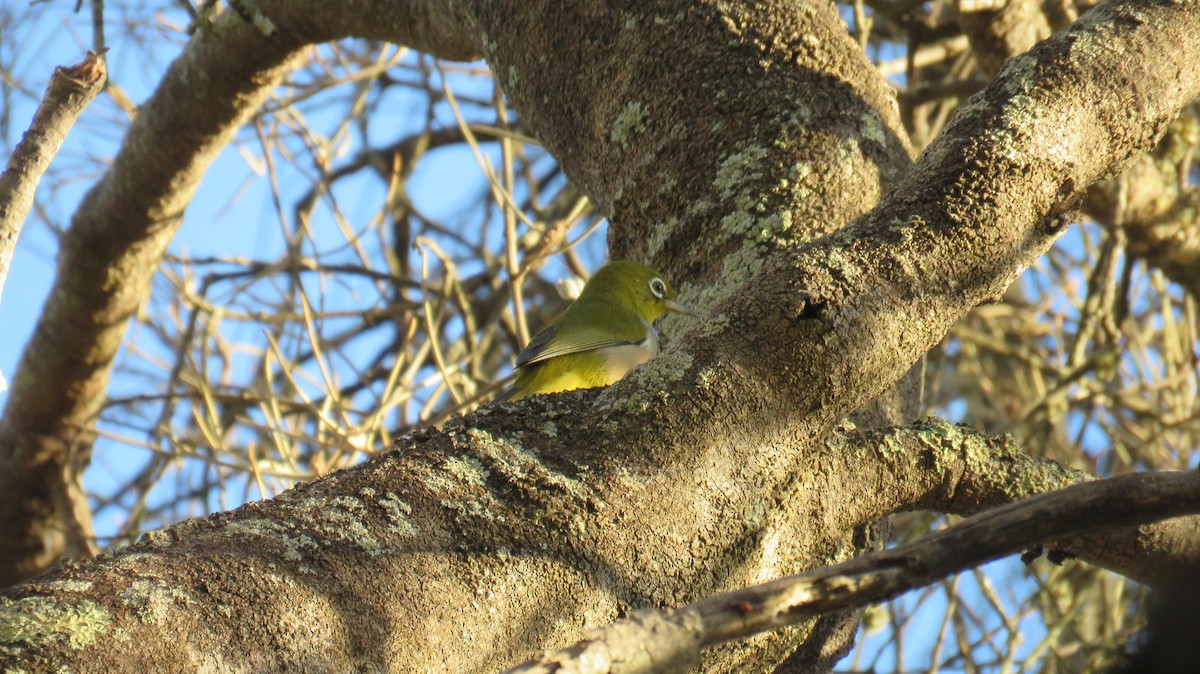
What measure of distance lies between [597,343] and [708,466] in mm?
2452

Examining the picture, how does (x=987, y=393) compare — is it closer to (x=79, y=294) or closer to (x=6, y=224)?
(x=79, y=294)

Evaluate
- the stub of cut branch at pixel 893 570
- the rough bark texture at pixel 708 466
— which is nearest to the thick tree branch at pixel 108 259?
the rough bark texture at pixel 708 466

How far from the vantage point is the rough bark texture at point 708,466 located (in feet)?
4.42

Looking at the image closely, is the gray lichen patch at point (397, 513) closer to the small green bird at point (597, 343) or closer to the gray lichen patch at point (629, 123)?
the gray lichen patch at point (629, 123)

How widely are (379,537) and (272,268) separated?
402cm

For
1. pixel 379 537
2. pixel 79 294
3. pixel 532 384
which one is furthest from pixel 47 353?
pixel 379 537

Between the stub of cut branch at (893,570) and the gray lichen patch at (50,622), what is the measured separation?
0.48 m

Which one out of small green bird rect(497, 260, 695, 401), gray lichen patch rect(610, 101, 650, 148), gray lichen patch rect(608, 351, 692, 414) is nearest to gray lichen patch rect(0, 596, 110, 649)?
gray lichen patch rect(608, 351, 692, 414)

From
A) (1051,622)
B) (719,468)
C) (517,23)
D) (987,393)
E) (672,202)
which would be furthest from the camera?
(987,393)

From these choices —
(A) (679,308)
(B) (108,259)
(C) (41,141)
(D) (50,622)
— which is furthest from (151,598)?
(B) (108,259)

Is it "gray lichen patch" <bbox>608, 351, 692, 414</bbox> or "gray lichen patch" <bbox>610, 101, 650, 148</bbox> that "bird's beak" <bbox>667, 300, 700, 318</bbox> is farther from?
"gray lichen patch" <bbox>608, 351, 692, 414</bbox>

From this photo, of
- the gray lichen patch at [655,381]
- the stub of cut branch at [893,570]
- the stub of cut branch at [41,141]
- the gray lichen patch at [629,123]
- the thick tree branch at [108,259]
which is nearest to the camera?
the stub of cut branch at [893,570]

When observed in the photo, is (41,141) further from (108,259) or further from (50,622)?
(108,259)

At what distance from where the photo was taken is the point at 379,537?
1.47 meters
